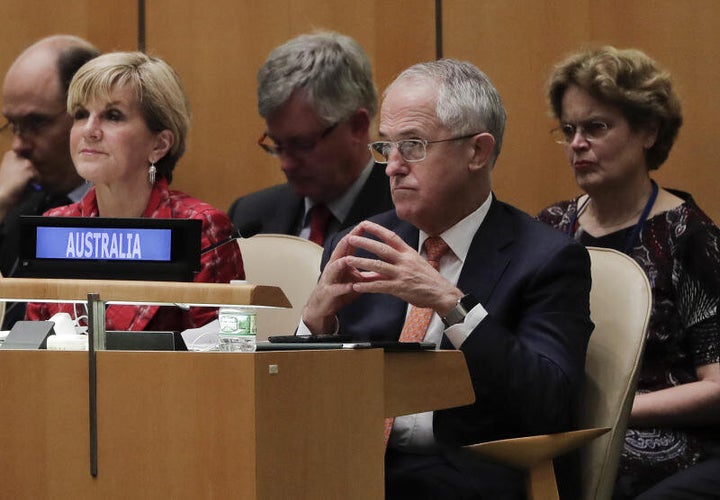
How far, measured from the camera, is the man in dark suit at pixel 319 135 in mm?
3553

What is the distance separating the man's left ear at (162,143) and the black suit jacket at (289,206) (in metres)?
0.59

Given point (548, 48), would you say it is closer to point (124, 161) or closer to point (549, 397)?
point (124, 161)

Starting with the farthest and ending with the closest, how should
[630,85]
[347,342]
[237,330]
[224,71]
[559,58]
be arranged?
[224,71]
[559,58]
[630,85]
[347,342]
[237,330]

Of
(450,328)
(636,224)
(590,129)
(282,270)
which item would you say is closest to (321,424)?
(450,328)

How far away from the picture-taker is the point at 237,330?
1.81 m

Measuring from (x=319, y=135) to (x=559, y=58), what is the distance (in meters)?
0.91

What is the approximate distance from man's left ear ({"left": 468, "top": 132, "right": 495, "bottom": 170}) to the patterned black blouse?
63cm

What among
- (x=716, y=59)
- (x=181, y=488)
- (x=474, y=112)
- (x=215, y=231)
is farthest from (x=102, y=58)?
(x=716, y=59)

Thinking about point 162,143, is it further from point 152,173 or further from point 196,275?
point 196,275

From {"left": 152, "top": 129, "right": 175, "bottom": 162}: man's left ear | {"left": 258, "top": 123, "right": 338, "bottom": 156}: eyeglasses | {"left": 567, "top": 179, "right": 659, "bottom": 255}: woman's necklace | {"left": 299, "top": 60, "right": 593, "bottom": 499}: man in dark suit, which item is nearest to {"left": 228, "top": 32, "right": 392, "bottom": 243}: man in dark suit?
{"left": 258, "top": 123, "right": 338, "bottom": 156}: eyeglasses

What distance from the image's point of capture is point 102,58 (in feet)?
9.38

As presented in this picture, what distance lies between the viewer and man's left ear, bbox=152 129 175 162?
9.59 ft

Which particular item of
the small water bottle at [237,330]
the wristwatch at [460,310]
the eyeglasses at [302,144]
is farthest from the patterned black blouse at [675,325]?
the small water bottle at [237,330]

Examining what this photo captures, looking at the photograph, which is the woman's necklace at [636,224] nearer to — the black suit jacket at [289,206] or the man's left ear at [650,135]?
the man's left ear at [650,135]
